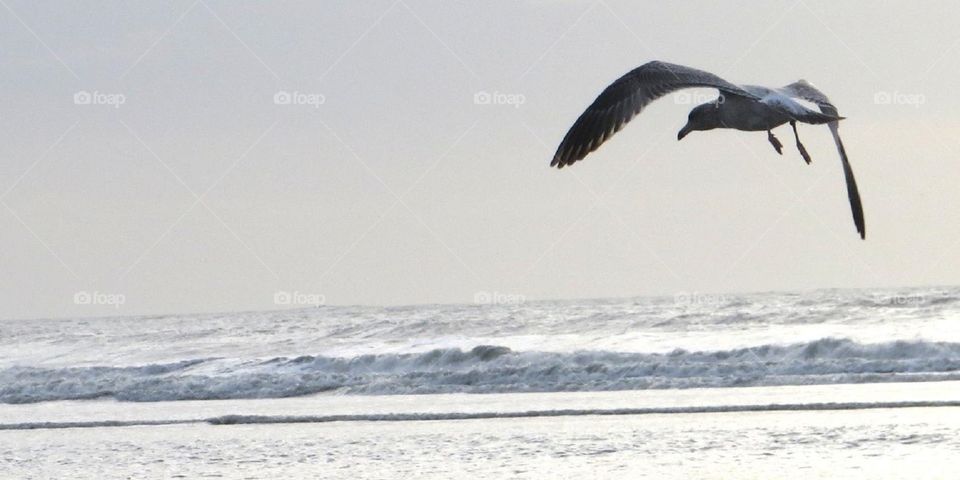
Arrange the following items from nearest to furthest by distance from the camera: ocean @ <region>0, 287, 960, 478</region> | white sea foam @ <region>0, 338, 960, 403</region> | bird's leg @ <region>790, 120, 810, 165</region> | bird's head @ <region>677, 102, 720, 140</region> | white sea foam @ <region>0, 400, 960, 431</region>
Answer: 1. bird's leg @ <region>790, 120, 810, 165</region>
2. bird's head @ <region>677, 102, 720, 140</region>
3. ocean @ <region>0, 287, 960, 478</region>
4. white sea foam @ <region>0, 400, 960, 431</region>
5. white sea foam @ <region>0, 338, 960, 403</region>

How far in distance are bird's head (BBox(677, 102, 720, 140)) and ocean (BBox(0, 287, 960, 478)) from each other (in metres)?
4.90

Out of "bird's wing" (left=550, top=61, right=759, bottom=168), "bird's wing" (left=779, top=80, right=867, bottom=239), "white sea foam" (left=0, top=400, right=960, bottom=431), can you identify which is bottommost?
"white sea foam" (left=0, top=400, right=960, bottom=431)

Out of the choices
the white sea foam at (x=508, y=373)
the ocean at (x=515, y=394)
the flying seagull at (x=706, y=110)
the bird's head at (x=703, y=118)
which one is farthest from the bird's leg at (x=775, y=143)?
the white sea foam at (x=508, y=373)

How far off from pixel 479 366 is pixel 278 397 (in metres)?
3.39

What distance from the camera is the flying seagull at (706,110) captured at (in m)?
4.78

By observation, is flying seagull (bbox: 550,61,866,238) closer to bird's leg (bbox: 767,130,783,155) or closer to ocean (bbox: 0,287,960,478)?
bird's leg (bbox: 767,130,783,155)

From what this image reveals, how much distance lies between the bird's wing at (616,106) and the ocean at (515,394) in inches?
188

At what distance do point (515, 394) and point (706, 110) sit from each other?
13.1 m

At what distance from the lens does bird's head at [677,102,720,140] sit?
16.7 feet

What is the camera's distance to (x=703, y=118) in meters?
5.14

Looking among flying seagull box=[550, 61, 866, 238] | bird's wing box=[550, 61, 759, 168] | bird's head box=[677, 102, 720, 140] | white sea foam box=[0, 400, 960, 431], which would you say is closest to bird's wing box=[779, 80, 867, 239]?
flying seagull box=[550, 61, 866, 238]

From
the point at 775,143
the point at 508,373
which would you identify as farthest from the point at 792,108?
the point at 508,373

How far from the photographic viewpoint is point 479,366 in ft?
69.5

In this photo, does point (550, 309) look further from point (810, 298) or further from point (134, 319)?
point (134, 319)
